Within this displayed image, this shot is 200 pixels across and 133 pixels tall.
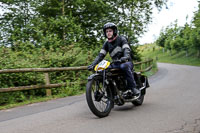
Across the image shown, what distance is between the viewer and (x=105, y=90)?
5242 millimetres

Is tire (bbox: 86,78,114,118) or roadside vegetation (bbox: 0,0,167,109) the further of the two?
roadside vegetation (bbox: 0,0,167,109)

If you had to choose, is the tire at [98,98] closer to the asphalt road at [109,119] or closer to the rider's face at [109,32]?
the asphalt road at [109,119]

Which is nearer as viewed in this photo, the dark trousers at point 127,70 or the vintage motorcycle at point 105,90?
the vintage motorcycle at point 105,90

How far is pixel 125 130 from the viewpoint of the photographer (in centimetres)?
402

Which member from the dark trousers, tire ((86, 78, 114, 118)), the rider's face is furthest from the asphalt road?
the rider's face

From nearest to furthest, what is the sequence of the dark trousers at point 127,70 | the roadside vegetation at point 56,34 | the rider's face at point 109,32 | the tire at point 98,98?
1. the tire at point 98,98
2. the dark trousers at point 127,70
3. the rider's face at point 109,32
4. the roadside vegetation at point 56,34

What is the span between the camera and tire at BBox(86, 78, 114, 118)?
4.71 meters

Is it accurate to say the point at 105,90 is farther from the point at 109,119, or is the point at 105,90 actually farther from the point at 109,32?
the point at 109,32

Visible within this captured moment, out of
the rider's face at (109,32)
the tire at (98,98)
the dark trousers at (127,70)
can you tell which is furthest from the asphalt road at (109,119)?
the rider's face at (109,32)

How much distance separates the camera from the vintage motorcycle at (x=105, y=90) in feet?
15.7

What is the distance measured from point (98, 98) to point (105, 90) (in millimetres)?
385

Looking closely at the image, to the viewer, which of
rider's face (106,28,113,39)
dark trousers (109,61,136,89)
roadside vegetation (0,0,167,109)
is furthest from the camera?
roadside vegetation (0,0,167,109)

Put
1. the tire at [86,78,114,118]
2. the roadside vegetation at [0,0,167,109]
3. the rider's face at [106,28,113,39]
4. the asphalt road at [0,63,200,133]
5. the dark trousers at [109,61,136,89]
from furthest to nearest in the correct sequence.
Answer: the roadside vegetation at [0,0,167,109] → the rider's face at [106,28,113,39] → the dark trousers at [109,61,136,89] → the tire at [86,78,114,118] → the asphalt road at [0,63,200,133]

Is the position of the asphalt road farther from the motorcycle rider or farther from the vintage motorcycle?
the motorcycle rider
